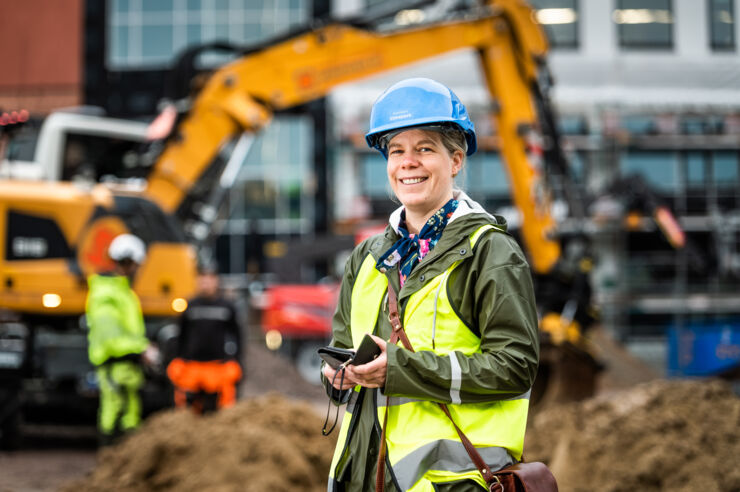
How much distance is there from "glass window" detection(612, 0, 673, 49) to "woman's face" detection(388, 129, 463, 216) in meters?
20.1

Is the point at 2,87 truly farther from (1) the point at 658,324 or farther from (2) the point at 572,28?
(1) the point at 658,324

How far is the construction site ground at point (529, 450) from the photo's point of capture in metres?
6.16

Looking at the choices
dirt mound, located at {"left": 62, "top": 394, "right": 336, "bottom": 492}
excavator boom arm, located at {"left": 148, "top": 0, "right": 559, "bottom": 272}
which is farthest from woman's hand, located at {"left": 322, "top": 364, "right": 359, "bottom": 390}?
excavator boom arm, located at {"left": 148, "top": 0, "right": 559, "bottom": 272}

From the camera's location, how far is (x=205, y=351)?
9164 millimetres

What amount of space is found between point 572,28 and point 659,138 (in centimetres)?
394

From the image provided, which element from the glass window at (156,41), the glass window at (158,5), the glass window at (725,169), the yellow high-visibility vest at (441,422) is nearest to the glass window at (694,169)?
the glass window at (725,169)

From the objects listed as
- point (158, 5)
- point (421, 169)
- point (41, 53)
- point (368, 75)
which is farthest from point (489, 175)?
point (421, 169)

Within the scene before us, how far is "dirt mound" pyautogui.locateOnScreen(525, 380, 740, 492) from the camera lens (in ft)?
19.6

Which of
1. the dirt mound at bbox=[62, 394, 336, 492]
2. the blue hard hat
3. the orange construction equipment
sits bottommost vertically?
the dirt mound at bbox=[62, 394, 336, 492]

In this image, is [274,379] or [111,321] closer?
[111,321]

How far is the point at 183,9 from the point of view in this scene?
29.6 m

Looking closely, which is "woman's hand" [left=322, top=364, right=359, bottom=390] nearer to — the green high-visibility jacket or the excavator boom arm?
the green high-visibility jacket

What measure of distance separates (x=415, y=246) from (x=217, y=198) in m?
9.36

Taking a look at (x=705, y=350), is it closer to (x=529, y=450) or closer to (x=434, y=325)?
(x=529, y=450)
